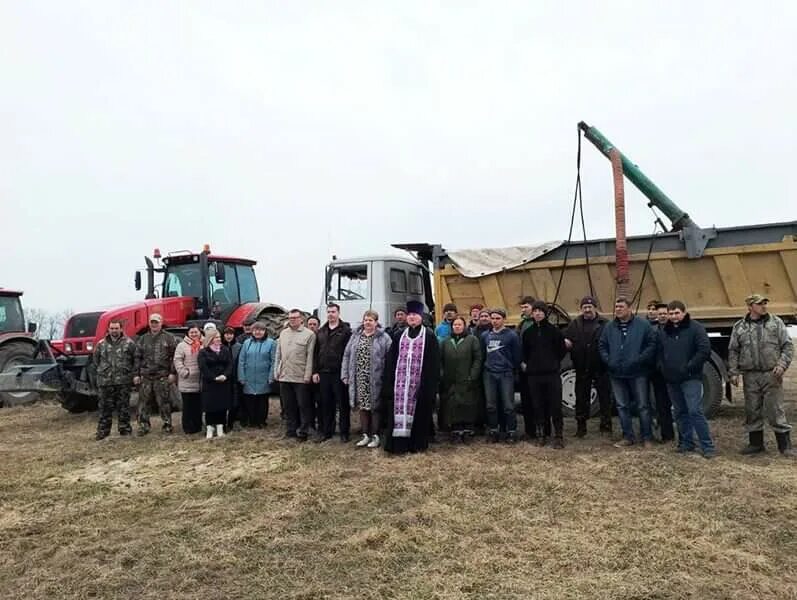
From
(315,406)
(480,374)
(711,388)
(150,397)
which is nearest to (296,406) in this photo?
(315,406)

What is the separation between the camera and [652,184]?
8.64 m

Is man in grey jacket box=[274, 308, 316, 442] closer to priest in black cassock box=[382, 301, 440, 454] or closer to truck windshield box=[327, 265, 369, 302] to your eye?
priest in black cassock box=[382, 301, 440, 454]

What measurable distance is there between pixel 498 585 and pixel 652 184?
22.5 feet

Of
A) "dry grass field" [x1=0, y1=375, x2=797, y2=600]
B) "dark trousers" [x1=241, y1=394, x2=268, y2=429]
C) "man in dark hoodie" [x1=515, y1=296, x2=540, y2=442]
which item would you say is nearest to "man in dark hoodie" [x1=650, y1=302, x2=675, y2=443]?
"dry grass field" [x1=0, y1=375, x2=797, y2=600]

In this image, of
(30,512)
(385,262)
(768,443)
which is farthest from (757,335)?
(30,512)

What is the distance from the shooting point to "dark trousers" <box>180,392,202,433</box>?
7.78 metres

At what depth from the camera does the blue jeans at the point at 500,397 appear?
6.57 metres

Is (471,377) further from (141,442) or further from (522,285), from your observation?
(141,442)

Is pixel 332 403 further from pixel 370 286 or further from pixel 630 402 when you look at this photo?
pixel 630 402

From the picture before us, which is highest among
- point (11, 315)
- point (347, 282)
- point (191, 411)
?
point (347, 282)

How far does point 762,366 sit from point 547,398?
78.7 inches

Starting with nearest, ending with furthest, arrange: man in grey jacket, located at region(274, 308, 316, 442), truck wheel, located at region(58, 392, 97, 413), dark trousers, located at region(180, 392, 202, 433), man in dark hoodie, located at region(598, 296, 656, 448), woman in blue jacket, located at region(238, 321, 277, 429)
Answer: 1. man in dark hoodie, located at region(598, 296, 656, 448)
2. man in grey jacket, located at region(274, 308, 316, 442)
3. dark trousers, located at region(180, 392, 202, 433)
4. woman in blue jacket, located at region(238, 321, 277, 429)
5. truck wheel, located at region(58, 392, 97, 413)

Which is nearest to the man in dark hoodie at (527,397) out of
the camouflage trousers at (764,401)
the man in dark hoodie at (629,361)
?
the man in dark hoodie at (629,361)

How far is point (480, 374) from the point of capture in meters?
6.69
